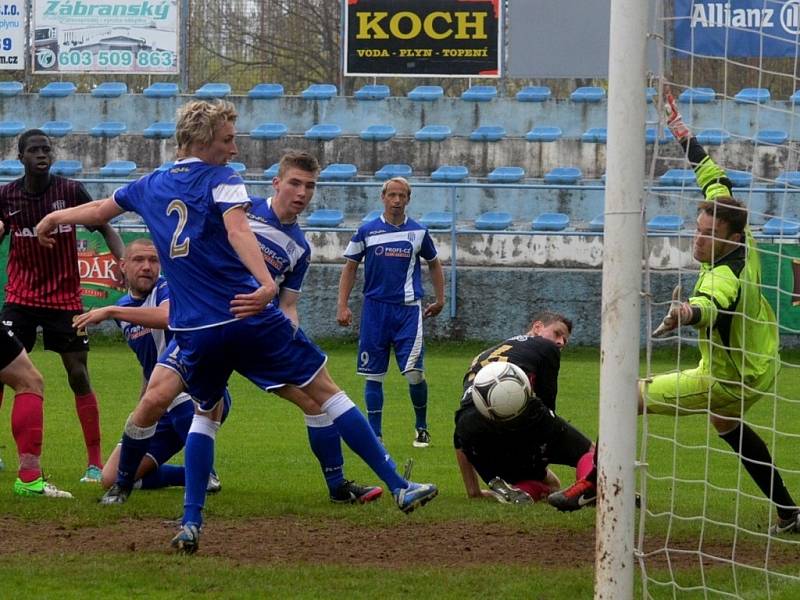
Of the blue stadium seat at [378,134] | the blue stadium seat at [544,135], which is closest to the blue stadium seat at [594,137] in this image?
the blue stadium seat at [544,135]

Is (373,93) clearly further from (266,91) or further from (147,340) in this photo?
(147,340)

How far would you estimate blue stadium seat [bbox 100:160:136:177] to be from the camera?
2195 centimetres

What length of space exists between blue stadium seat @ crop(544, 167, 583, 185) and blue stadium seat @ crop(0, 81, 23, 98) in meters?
10.5

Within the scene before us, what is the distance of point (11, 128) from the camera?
23516mm

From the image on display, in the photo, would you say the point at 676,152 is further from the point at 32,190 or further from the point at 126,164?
the point at 32,190

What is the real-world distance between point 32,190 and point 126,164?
14.2 m

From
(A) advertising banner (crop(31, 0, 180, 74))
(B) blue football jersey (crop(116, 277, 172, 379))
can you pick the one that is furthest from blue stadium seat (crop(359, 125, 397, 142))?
(B) blue football jersey (crop(116, 277, 172, 379))

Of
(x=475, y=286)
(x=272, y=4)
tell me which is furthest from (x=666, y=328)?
(x=272, y=4)

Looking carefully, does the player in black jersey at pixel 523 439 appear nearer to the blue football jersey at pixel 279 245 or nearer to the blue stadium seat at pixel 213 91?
the blue football jersey at pixel 279 245

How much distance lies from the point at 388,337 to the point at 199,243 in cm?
544

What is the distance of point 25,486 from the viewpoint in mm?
7406

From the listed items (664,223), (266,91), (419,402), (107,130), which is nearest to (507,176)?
(664,223)

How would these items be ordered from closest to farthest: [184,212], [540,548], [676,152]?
[184,212]
[540,548]
[676,152]

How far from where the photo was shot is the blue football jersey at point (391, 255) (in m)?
11.2
